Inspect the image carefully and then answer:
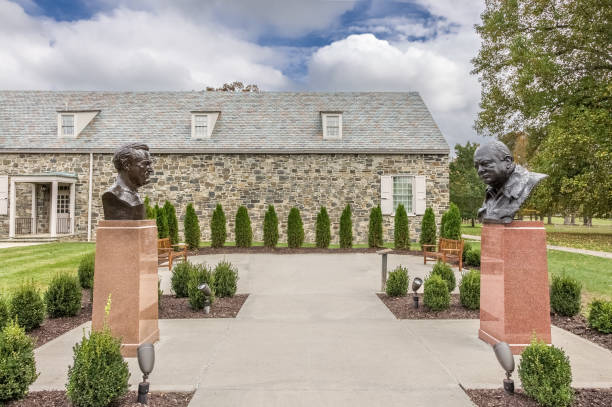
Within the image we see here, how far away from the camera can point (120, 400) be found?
3.08m

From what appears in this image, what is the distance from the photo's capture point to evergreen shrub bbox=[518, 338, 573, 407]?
2922 millimetres

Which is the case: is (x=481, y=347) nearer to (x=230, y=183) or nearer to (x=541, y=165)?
(x=230, y=183)

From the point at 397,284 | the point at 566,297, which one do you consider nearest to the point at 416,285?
the point at 397,284

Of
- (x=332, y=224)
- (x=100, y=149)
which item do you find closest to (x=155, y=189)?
(x=100, y=149)


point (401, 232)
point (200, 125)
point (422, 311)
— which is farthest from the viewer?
point (200, 125)

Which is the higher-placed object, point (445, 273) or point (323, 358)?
point (445, 273)

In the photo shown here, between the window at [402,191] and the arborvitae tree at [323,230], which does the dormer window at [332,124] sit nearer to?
the window at [402,191]

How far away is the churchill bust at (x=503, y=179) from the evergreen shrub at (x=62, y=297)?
225 inches

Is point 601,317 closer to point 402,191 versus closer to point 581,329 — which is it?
point 581,329

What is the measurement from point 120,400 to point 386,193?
1432cm

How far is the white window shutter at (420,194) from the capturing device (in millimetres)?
16359

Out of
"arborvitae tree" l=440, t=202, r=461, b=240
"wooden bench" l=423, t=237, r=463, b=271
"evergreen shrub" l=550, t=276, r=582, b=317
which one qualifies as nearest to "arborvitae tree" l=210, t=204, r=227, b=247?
"wooden bench" l=423, t=237, r=463, b=271

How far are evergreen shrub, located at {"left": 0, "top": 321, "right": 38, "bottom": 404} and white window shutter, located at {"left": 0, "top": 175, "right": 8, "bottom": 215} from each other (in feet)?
54.7

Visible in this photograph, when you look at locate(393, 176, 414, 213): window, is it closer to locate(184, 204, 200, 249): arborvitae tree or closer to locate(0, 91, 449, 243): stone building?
locate(0, 91, 449, 243): stone building
